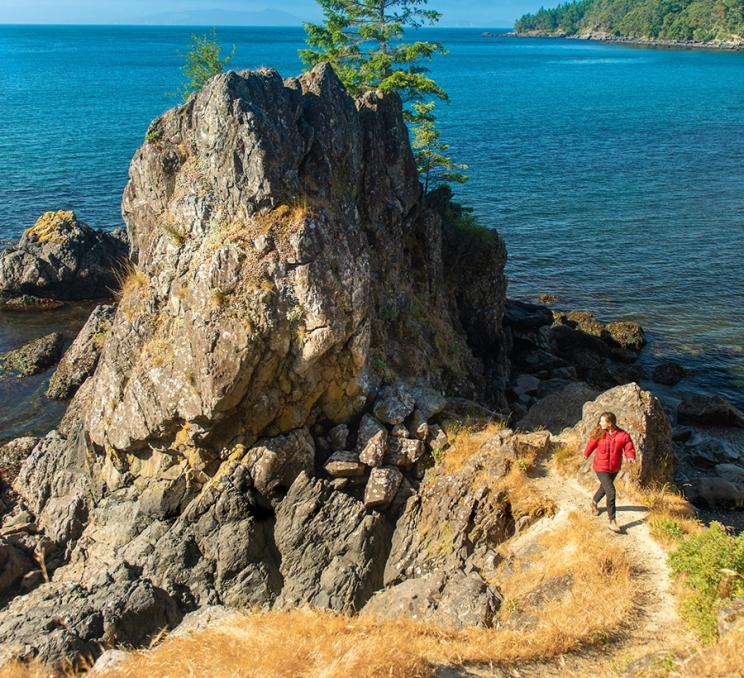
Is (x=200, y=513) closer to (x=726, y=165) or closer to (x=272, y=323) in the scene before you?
(x=272, y=323)

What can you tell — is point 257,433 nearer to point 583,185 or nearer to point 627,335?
point 627,335

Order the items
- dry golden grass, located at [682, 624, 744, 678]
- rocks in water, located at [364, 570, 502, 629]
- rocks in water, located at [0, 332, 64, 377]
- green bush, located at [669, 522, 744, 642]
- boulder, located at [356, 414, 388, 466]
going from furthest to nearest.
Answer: rocks in water, located at [0, 332, 64, 377] < boulder, located at [356, 414, 388, 466] < rocks in water, located at [364, 570, 502, 629] < green bush, located at [669, 522, 744, 642] < dry golden grass, located at [682, 624, 744, 678]

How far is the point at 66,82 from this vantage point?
142 m

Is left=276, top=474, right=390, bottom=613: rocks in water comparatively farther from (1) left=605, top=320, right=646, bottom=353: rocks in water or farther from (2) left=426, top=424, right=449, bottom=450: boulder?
(1) left=605, top=320, right=646, bottom=353: rocks in water

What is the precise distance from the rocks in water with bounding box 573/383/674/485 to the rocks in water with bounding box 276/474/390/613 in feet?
24.0

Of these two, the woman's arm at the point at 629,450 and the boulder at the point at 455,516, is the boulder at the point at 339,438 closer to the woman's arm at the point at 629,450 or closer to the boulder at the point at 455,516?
the boulder at the point at 455,516

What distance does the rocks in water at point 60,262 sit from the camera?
4969 centimetres

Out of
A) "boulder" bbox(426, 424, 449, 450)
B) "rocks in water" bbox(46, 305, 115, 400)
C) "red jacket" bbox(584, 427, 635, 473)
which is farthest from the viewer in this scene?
"rocks in water" bbox(46, 305, 115, 400)

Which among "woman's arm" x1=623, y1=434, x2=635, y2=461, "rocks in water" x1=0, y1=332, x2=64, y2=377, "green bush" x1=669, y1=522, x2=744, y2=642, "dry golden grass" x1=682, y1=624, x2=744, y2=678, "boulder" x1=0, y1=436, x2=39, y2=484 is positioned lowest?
"boulder" x1=0, y1=436, x2=39, y2=484

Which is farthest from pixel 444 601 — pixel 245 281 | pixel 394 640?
pixel 245 281

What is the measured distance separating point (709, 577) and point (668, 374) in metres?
29.9

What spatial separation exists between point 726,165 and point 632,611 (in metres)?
86.8

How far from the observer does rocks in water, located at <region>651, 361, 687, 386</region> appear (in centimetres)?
4122

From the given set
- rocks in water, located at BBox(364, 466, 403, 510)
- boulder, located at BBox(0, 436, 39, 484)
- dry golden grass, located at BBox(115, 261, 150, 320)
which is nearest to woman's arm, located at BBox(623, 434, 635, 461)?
rocks in water, located at BBox(364, 466, 403, 510)
